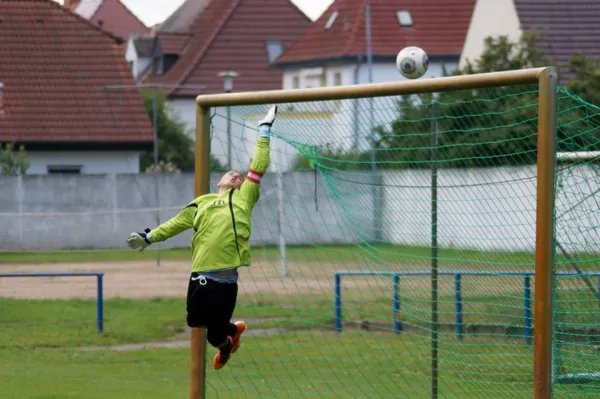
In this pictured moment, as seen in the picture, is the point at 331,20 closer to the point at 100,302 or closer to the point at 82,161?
the point at 82,161

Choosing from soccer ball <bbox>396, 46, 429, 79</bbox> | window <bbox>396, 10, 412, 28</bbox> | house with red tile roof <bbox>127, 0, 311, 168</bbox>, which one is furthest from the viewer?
house with red tile roof <bbox>127, 0, 311, 168</bbox>

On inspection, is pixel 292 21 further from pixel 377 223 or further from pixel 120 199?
pixel 377 223

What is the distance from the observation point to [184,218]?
8.77m

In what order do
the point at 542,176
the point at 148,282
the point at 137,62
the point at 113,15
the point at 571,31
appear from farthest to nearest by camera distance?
the point at 113,15
the point at 137,62
the point at 571,31
the point at 148,282
the point at 542,176

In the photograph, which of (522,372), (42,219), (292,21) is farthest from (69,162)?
(522,372)

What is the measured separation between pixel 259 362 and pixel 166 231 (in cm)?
466

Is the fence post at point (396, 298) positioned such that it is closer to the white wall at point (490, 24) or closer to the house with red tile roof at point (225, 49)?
the white wall at point (490, 24)

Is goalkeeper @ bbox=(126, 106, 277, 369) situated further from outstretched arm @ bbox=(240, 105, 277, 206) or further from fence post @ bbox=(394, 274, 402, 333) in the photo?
fence post @ bbox=(394, 274, 402, 333)

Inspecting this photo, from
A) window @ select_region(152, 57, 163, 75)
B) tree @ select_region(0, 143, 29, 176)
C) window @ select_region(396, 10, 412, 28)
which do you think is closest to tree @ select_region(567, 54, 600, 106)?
tree @ select_region(0, 143, 29, 176)

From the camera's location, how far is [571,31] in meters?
33.6

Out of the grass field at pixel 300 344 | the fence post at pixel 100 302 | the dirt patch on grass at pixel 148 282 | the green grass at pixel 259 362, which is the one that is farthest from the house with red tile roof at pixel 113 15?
the fence post at pixel 100 302

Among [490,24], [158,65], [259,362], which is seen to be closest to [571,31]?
[490,24]

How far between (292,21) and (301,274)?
38985 millimetres

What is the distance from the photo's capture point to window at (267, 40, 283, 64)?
56500mm
